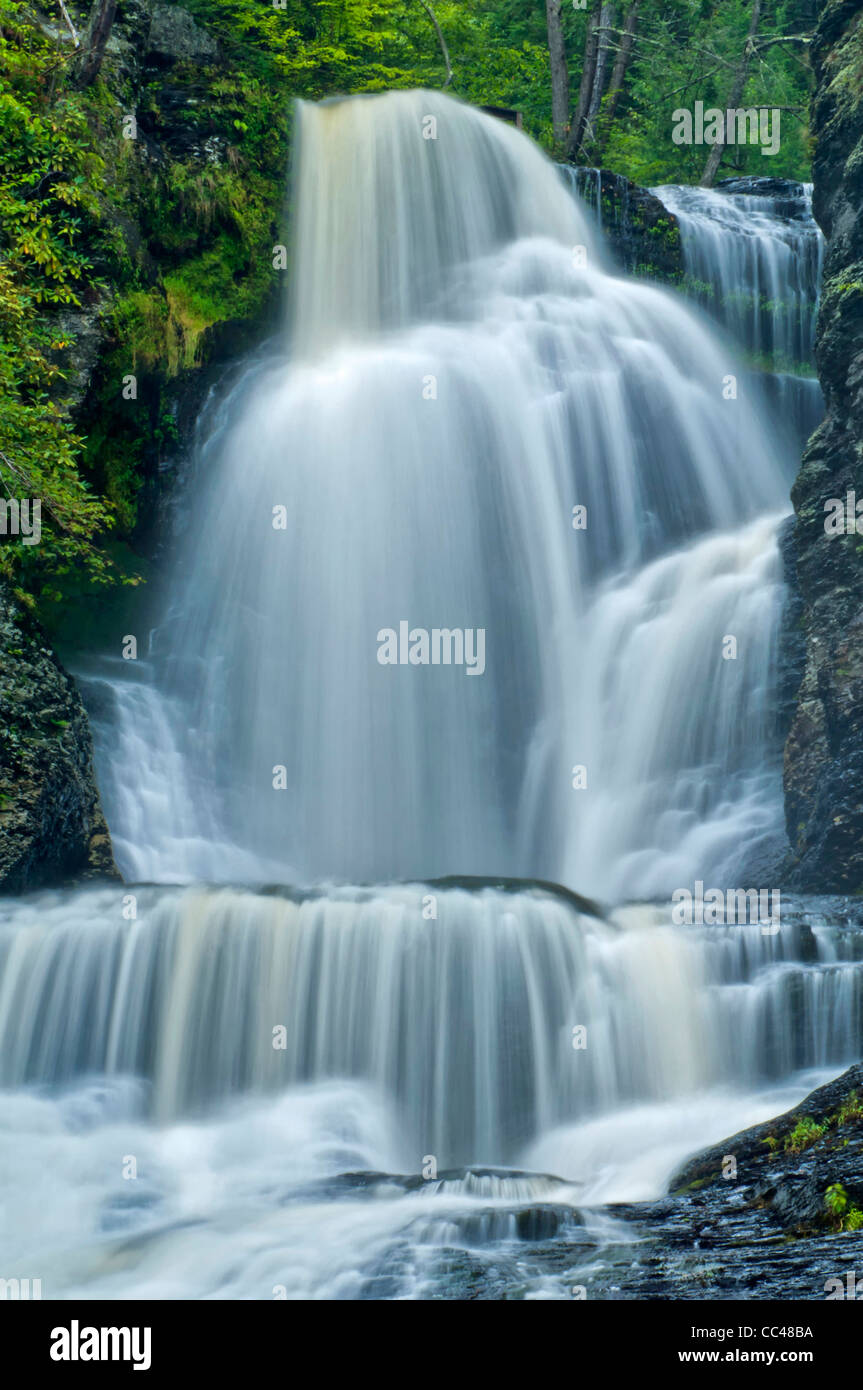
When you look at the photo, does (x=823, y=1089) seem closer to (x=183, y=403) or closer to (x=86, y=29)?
(x=183, y=403)

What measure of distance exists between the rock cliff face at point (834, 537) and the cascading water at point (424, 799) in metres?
0.84

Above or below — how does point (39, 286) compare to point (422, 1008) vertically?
above

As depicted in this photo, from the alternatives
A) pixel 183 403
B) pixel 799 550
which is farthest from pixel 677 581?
pixel 183 403

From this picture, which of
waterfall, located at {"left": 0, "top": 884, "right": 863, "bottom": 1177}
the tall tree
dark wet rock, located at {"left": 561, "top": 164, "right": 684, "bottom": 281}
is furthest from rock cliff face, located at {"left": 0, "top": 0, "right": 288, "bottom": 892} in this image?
the tall tree

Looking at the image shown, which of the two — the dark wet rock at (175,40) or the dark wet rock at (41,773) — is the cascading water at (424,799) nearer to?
the dark wet rock at (41,773)

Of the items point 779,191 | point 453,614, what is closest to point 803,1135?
point 453,614

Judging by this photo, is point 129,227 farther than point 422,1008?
Yes

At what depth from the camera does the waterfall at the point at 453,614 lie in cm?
1161

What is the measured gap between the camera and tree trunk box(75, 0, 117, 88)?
1170cm

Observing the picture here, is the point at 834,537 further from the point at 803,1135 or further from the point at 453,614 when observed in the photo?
the point at 803,1135

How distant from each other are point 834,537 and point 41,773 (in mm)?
7112

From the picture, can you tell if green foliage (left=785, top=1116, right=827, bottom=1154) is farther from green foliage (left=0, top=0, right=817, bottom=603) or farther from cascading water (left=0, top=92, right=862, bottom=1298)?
green foliage (left=0, top=0, right=817, bottom=603)

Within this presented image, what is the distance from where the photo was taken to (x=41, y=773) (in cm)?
948
